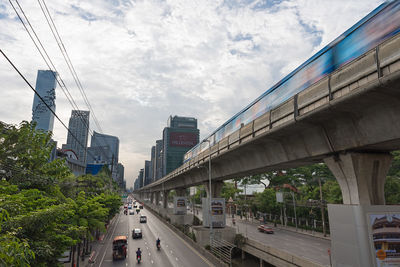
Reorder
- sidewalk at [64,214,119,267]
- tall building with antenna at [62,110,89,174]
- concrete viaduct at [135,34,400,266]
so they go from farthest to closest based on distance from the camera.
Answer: sidewalk at [64,214,119,267]
tall building with antenna at [62,110,89,174]
concrete viaduct at [135,34,400,266]

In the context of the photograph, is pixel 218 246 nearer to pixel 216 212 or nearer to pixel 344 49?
pixel 216 212

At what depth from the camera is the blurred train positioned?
951cm

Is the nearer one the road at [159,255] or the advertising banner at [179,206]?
the road at [159,255]

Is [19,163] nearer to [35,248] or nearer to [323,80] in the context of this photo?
[35,248]

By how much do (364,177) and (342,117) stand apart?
9.91 feet

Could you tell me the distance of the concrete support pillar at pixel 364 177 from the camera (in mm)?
11516

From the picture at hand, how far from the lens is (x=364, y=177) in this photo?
1171cm

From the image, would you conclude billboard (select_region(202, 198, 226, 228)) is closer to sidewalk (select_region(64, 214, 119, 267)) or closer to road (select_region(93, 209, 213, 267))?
road (select_region(93, 209, 213, 267))

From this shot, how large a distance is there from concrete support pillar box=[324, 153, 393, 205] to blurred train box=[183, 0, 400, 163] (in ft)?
14.5

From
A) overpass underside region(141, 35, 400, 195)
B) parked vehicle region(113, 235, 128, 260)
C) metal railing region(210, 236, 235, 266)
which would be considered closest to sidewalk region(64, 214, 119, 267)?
parked vehicle region(113, 235, 128, 260)

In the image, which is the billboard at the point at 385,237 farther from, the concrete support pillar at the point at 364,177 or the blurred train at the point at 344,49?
the blurred train at the point at 344,49

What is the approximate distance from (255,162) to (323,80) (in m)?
A: 9.83

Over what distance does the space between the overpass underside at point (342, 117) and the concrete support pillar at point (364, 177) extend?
1.09 feet

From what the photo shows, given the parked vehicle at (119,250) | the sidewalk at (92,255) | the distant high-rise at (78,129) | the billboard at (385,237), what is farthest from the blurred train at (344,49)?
the sidewalk at (92,255)
